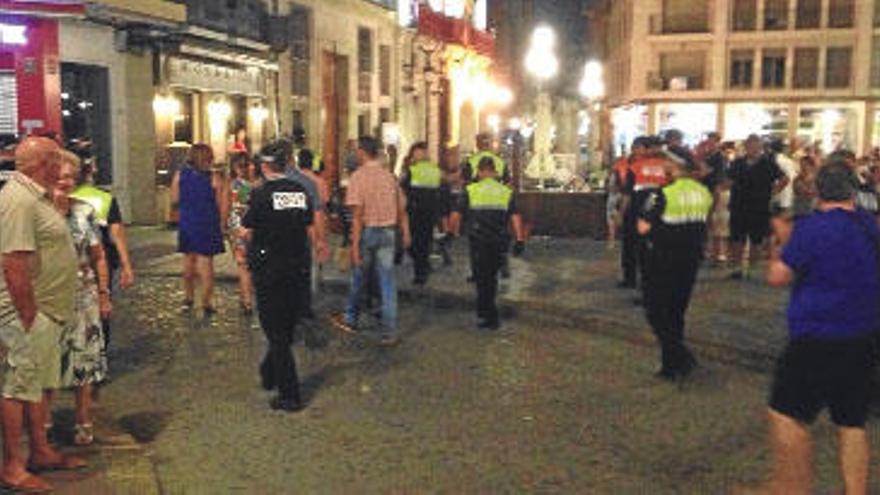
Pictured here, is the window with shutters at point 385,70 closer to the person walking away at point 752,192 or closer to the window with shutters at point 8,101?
the window with shutters at point 8,101

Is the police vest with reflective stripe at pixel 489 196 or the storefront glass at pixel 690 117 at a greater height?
the storefront glass at pixel 690 117

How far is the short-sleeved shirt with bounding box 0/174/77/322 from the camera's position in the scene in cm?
502

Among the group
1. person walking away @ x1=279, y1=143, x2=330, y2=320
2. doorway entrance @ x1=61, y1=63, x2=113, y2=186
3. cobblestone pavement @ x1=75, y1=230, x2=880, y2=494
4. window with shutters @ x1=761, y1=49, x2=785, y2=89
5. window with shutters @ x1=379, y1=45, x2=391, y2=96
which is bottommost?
cobblestone pavement @ x1=75, y1=230, x2=880, y2=494

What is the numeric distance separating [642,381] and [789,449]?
9.85 feet

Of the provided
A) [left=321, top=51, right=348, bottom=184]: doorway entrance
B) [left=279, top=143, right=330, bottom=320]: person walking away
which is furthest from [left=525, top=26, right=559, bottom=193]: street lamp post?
[left=279, top=143, right=330, bottom=320]: person walking away

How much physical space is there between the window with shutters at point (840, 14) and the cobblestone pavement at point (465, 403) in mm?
39954

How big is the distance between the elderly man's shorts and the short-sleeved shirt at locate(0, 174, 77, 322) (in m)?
0.12

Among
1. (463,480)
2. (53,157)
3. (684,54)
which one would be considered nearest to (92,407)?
(53,157)

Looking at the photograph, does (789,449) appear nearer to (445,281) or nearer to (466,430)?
(466,430)

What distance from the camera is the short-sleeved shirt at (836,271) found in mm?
4711

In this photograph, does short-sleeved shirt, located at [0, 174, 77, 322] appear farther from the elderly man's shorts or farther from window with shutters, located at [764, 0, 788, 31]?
window with shutters, located at [764, 0, 788, 31]

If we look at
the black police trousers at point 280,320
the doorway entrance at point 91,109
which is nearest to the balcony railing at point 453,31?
the doorway entrance at point 91,109

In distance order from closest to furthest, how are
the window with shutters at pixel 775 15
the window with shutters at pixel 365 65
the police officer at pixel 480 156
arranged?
1. the police officer at pixel 480 156
2. the window with shutters at pixel 365 65
3. the window with shutters at pixel 775 15

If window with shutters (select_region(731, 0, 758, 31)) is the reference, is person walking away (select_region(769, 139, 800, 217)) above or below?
below
